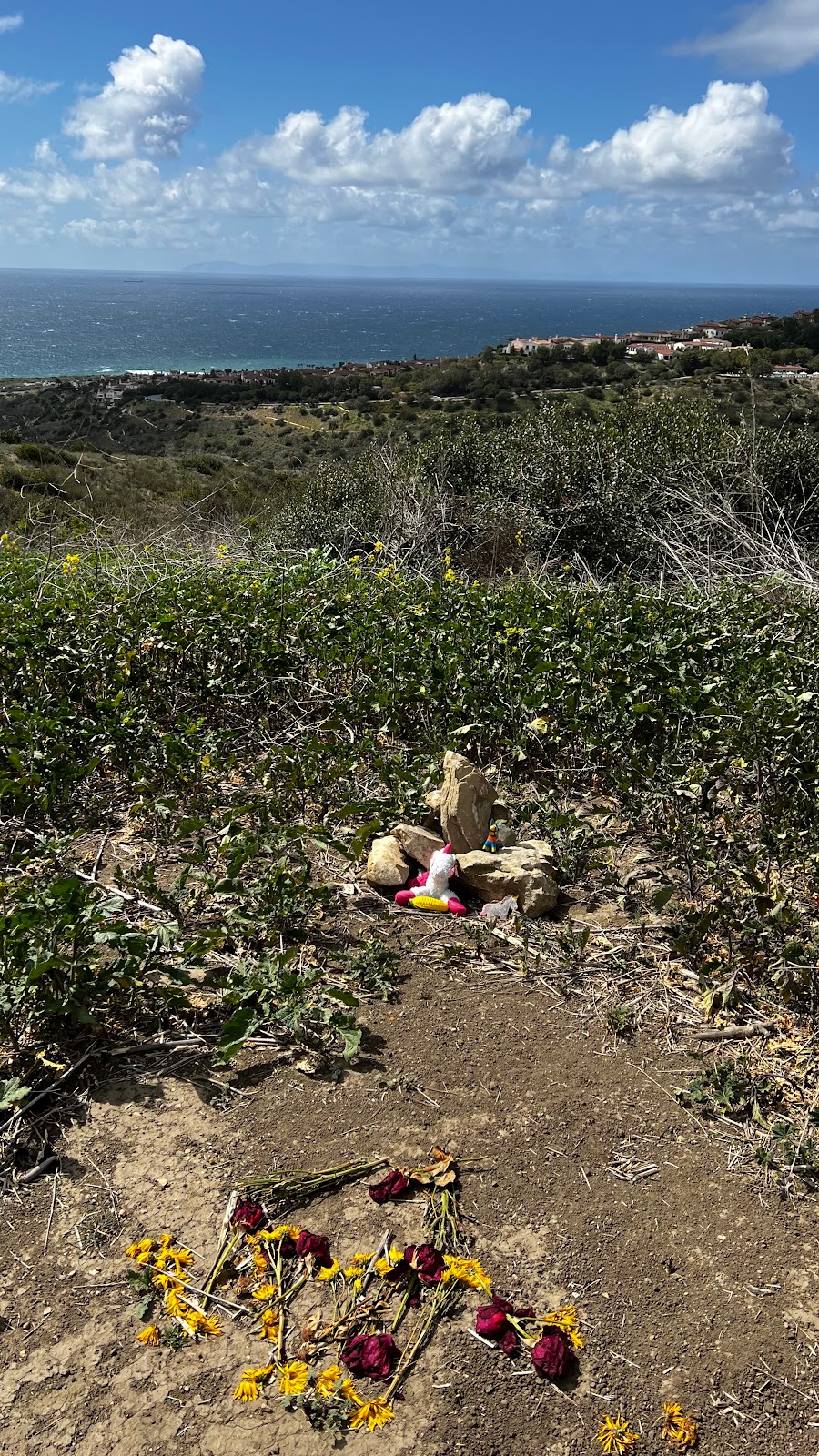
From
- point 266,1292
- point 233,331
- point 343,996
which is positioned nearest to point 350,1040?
point 343,996

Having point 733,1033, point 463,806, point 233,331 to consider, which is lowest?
point 733,1033

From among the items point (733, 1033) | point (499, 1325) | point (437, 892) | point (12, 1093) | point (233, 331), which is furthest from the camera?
point (233, 331)

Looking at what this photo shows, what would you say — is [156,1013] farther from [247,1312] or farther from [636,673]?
[636,673]

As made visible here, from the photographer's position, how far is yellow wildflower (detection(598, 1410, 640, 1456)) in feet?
5.03

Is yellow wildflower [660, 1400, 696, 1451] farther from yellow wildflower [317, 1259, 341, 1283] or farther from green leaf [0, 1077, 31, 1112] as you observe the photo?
green leaf [0, 1077, 31, 1112]

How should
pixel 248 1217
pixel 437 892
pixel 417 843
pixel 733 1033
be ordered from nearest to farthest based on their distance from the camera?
pixel 248 1217
pixel 733 1033
pixel 437 892
pixel 417 843

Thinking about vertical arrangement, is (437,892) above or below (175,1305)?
above

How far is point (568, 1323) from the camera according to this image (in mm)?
1708

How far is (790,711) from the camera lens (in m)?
3.45

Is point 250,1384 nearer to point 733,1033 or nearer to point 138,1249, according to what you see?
point 138,1249

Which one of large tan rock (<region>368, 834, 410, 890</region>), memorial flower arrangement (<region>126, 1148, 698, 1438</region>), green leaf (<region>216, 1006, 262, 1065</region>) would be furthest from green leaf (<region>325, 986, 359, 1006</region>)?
large tan rock (<region>368, 834, 410, 890</region>)

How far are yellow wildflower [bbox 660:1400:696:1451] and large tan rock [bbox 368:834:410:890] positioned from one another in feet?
6.05

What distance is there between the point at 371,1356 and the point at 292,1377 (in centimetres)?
15

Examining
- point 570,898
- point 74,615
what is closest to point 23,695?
point 74,615
